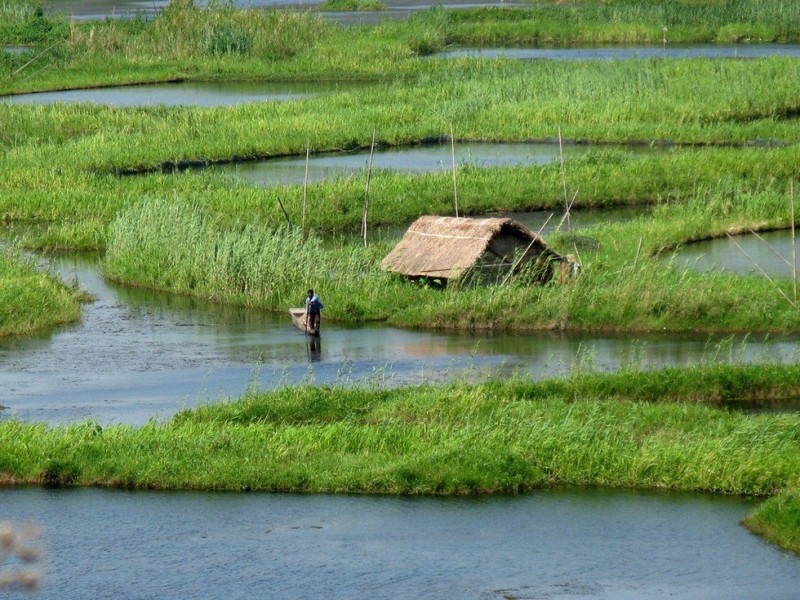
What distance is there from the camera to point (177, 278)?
65.0ft

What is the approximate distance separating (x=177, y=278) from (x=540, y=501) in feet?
31.2

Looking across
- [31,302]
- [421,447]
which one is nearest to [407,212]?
[31,302]

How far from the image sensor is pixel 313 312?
16719 millimetres

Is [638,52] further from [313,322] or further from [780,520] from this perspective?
[780,520]

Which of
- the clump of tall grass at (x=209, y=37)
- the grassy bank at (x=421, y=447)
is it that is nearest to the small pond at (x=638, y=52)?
the clump of tall grass at (x=209, y=37)

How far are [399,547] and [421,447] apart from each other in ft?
5.74

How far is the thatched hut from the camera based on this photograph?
18.2 meters

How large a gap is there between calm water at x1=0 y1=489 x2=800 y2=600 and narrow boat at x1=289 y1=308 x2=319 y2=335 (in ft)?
A: 17.7

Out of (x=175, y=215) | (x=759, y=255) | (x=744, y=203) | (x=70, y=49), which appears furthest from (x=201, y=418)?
(x=70, y=49)

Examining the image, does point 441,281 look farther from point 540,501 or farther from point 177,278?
point 540,501

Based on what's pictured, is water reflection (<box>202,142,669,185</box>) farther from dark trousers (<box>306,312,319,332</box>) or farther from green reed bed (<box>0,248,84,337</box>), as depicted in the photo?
dark trousers (<box>306,312,319,332</box>)

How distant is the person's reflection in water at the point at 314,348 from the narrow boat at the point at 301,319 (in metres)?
0.08

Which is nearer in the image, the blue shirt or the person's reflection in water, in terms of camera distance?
the person's reflection in water

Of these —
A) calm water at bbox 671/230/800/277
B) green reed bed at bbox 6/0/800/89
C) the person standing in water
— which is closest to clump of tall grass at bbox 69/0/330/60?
green reed bed at bbox 6/0/800/89
